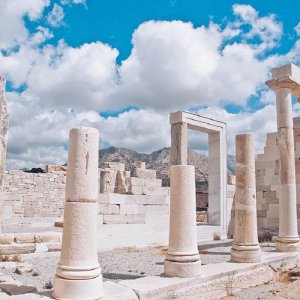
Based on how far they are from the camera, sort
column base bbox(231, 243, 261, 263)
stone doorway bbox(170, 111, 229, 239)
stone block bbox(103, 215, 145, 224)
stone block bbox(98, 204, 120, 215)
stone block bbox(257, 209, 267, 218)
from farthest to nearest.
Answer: stone block bbox(257, 209, 267, 218), stone doorway bbox(170, 111, 229, 239), stone block bbox(103, 215, 145, 224), stone block bbox(98, 204, 120, 215), column base bbox(231, 243, 261, 263)

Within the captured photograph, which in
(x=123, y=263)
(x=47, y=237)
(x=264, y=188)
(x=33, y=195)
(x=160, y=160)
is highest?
(x=160, y=160)

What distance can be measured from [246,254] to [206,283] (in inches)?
74.9

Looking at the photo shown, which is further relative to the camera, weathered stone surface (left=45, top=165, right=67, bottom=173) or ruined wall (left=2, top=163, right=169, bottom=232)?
weathered stone surface (left=45, top=165, right=67, bottom=173)

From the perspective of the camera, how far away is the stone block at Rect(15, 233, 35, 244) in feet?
31.6

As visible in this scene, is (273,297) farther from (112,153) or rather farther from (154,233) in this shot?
(112,153)

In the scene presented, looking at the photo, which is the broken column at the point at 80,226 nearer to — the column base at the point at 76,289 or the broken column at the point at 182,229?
the column base at the point at 76,289

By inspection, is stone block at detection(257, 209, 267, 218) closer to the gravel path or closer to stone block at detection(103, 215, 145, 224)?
the gravel path

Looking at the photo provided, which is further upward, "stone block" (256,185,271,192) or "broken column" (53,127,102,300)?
"stone block" (256,185,271,192)

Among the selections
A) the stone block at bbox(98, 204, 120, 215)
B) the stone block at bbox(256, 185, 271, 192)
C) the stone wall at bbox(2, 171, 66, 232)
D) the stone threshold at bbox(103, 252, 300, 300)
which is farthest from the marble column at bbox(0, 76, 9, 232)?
the stone wall at bbox(2, 171, 66, 232)

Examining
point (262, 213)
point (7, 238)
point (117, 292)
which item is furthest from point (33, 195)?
point (117, 292)

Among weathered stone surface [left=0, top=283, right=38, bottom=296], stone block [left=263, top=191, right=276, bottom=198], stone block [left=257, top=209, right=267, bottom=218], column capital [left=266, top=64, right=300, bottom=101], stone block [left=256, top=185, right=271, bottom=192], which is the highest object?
column capital [left=266, top=64, right=300, bottom=101]

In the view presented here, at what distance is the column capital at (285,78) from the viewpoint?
1151 cm

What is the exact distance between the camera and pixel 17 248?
9445 mm

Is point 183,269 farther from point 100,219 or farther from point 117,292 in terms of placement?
point 100,219
